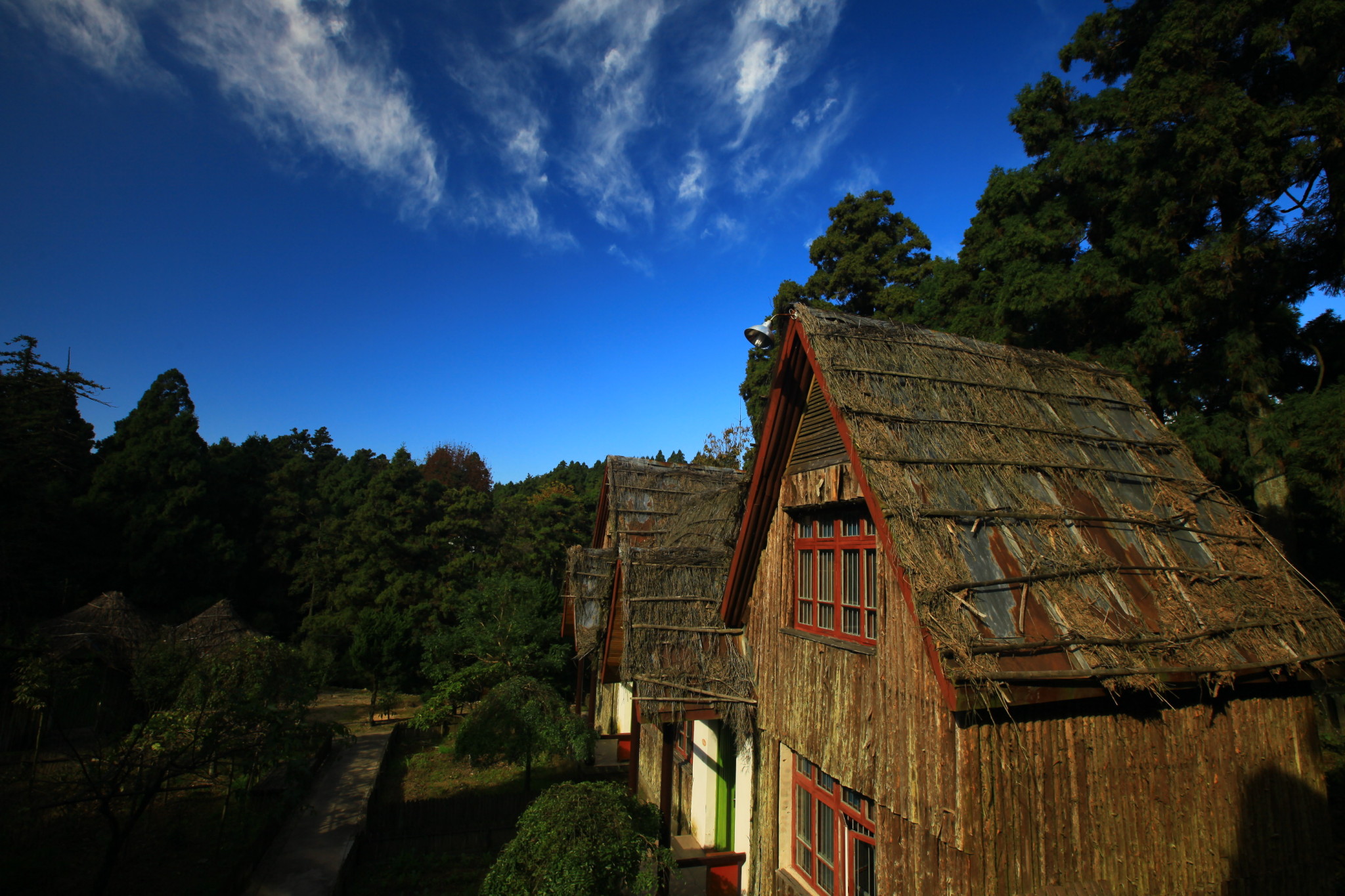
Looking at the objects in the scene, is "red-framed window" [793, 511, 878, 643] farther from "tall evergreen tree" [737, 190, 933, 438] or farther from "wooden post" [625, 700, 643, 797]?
"tall evergreen tree" [737, 190, 933, 438]

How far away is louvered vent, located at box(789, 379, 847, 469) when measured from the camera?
7594mm

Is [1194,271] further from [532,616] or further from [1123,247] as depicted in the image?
[532,616]

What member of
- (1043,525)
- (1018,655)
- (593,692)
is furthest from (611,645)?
(1018,655)

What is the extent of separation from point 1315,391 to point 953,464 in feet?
25.0

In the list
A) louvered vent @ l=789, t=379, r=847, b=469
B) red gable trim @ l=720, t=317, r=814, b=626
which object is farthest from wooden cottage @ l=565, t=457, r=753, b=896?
louvered vent @ l=789, t=379, r=847, b=469

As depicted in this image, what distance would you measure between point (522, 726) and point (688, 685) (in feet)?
19.8

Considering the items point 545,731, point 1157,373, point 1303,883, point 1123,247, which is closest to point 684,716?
point 545,731

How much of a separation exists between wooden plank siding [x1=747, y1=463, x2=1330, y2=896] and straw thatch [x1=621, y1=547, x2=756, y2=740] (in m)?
2.75

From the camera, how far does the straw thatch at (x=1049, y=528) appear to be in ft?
16.5

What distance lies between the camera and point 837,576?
743cm

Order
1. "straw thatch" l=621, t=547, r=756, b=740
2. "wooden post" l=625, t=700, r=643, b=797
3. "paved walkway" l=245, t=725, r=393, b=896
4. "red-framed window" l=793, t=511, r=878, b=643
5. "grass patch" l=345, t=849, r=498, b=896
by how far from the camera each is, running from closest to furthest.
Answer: "red-framed window" l=793, t=511, r=878, b=643, "straw thatch" l=621, t=547, r=756, b=740, "grass patch" l=345, t=849, r=498, b=896, "paved walkway" l=245, t=725, r=393, b=896, "wooden post" l=625, t=700, r=643, b=797

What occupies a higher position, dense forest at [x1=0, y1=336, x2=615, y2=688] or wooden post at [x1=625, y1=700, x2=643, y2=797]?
dense forest at [x1=0, y1=336, x2=615, y2=688]

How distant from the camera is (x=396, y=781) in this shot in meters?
Result: 17.1

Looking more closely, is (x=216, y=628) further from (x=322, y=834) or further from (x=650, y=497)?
(x=650, y=497)
